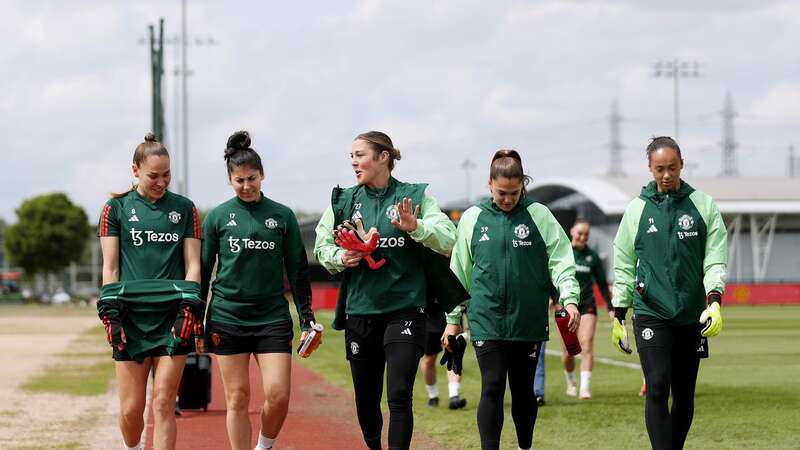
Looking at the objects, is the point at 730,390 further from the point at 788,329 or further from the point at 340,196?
the point at 788,329

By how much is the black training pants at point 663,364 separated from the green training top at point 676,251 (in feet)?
0.32

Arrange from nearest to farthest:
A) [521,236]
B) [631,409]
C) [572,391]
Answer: [521,236] → [631,409] → [572,391]

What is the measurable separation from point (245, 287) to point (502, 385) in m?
1.71

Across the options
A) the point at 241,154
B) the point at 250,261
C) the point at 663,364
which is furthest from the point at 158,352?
the point at 663,364

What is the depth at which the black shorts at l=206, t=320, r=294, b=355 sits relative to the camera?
7.84 metres

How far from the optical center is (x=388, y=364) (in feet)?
24.7

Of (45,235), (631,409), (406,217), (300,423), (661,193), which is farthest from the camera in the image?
(45,235)

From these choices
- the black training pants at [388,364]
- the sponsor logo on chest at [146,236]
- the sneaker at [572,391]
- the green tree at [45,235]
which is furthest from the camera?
the green tree at [45,235]

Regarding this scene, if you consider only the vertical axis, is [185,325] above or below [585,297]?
above

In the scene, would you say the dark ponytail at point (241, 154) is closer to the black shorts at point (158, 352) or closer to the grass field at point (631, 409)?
the black shorts at point (158, 352)

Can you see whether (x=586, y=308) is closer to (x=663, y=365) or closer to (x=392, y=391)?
(x=663, y=365)

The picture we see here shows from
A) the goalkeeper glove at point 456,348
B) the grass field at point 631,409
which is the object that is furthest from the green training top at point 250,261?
the grass field at point 631,409

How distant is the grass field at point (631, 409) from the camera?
1072 cm

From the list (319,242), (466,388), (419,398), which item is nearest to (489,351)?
(319,242)
